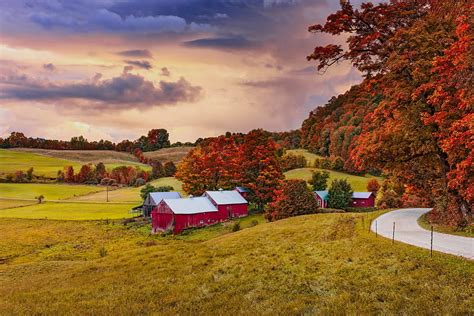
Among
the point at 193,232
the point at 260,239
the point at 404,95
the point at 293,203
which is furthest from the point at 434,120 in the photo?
the point at 193,232

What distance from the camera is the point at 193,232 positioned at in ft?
182

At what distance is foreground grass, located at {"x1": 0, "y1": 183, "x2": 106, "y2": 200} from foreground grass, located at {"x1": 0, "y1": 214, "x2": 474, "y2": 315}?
89083mm

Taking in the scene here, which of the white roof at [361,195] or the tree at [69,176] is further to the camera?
the tree at [69,176]

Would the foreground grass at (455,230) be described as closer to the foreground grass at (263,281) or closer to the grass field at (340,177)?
the foreground grass at (263,281)

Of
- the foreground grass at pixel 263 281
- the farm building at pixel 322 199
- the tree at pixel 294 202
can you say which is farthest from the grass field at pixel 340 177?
the foreground grass at pixel 263 281

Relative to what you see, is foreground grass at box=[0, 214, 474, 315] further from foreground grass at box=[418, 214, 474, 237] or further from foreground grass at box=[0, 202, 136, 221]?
foreground grass at box=[0, 202, 136, 221]

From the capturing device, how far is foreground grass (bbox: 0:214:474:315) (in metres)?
13.0

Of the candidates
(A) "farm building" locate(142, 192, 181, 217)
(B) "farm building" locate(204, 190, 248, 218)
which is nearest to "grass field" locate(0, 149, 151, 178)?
(A) "farm building" locate(142, 192, 181, 217)

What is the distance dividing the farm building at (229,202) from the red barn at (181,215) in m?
1.93

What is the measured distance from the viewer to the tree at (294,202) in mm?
50750

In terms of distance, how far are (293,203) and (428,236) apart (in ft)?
93.1

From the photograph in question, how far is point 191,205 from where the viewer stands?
6138 cm

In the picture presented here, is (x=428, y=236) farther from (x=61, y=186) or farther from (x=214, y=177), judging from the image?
(x=61, y=186)

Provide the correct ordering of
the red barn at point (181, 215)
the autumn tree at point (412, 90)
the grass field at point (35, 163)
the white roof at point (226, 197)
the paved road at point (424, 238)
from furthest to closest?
the grass field at point (35, 163)
the white roof at point (226, 197)
the red barn at point (181, 215)
the autumn tree at point (412, 90)
the paved road at point (424, 238)
